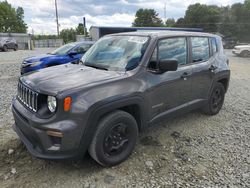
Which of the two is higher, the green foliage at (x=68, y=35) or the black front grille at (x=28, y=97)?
the green foliage at (x=68, y=35)

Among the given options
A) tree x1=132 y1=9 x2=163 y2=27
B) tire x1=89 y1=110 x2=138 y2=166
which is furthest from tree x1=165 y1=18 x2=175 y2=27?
tire x1=89 y1=110 x2=138 y2=166

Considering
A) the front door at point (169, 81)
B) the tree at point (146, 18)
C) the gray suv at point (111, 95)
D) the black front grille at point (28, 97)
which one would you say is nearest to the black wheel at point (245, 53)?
the gray suv at point (111, 95)

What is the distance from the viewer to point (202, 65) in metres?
4.35

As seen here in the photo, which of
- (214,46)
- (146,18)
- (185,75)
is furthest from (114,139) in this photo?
(146,18)

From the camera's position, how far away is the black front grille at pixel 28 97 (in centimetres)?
285

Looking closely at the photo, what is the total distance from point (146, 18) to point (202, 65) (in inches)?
2684

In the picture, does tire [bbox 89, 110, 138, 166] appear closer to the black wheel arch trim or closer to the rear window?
the black wheel arch trim

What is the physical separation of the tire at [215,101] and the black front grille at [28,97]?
336 centimetres

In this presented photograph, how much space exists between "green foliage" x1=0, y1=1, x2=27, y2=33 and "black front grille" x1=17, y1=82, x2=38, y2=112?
74639 mm

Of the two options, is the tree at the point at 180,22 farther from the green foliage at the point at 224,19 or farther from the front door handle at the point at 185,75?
the front door handle at the point at 185,75

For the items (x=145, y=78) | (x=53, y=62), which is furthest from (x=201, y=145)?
(x=53, y=62)

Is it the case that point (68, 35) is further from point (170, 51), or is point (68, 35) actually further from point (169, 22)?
point (170, 51)

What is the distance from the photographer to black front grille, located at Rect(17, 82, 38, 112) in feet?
9.35

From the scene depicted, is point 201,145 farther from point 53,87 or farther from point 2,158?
point 2,158
